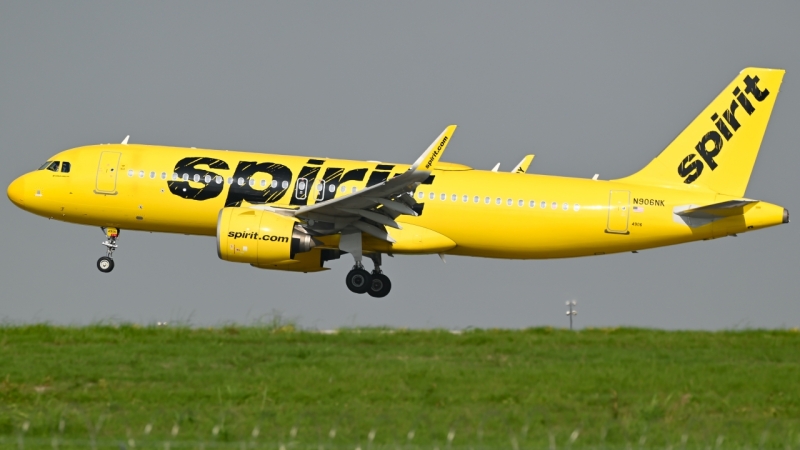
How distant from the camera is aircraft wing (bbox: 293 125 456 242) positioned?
30156 millimetres

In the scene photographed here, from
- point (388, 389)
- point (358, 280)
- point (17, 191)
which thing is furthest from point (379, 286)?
point (388, 389)

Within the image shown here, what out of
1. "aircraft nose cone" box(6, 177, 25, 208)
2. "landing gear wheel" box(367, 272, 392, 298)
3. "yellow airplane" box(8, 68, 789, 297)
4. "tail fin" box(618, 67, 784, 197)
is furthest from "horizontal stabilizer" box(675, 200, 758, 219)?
"aircraft nose cone" box(6, 177, 25, 208)

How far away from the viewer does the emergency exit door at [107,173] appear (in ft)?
111

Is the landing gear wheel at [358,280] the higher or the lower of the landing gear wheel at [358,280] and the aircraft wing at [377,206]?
the lower

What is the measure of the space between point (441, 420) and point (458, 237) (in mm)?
17487

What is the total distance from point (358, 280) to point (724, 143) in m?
11.8

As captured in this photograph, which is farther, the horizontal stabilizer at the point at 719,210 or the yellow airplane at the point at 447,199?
the yellow airplane at the point at 447,199

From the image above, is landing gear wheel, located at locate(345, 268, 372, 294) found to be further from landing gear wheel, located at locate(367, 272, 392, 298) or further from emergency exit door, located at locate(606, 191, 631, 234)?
emergency exit door, located at locate(606, 191, 631, 234)

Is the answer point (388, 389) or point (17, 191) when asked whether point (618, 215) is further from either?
point (17, 191)

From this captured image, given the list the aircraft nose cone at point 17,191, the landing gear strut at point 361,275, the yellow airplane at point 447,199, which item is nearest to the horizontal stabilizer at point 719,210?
the yellow airplane at point 447,199

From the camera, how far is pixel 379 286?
33875mm

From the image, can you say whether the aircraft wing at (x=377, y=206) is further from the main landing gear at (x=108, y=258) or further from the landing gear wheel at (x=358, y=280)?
the main landing gear at (x=108, y=258)

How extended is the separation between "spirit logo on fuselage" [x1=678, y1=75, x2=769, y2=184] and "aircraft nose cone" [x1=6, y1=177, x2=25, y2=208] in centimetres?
2036

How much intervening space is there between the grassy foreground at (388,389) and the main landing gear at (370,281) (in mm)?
9205
